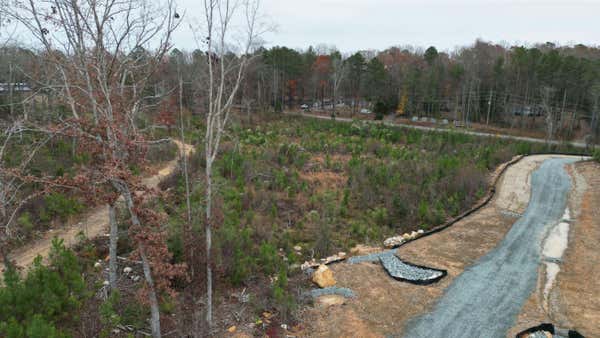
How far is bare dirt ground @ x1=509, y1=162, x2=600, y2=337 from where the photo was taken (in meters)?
8.57

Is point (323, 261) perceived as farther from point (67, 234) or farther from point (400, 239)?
point (67, 234)

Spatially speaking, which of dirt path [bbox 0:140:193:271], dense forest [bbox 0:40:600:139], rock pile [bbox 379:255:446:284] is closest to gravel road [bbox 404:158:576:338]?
rock pile [bbox 379:255:446:284]

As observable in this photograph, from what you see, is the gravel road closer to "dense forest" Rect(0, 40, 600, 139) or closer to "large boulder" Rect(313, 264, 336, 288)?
"large boulder" Rect(313, 264, 336, 288)

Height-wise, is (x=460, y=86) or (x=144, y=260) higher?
(x=460, y=86)

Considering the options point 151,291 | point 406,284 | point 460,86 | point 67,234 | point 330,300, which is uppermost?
point 460,86

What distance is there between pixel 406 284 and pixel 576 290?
4.30 m

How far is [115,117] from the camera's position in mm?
6680

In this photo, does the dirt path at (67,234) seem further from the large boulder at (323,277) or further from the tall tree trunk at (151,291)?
the large boulder at (323,277)

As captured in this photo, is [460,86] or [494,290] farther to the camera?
[460,86]

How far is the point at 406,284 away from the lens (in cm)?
1037

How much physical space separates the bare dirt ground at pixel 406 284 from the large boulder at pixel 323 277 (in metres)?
0.30

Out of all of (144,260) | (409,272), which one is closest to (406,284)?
(409,272)

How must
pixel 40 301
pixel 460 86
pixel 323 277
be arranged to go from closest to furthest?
pixel 40 301, pixel 323 277, pixel 460 86

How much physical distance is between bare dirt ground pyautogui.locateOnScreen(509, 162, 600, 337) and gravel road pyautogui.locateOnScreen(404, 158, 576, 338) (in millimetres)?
296
